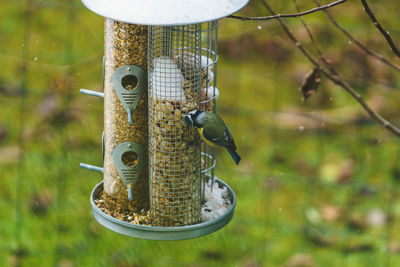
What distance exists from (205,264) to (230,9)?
2635mm

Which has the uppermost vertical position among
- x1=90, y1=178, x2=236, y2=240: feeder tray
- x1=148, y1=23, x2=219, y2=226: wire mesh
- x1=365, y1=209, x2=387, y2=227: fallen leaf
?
x1=148, y1=23, x2=219, y2=226: wire mesh

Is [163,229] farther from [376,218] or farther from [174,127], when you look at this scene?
[376,218]

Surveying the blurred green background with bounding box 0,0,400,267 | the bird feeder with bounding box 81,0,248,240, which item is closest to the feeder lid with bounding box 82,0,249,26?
the bird feeder with bounding box 81,0,248,240

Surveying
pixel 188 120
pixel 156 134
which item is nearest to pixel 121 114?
pixel 156 134

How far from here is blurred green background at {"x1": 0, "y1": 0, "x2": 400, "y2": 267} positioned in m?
4.67

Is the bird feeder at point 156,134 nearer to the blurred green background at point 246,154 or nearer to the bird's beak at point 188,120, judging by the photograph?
the bird's beak at point 188,120

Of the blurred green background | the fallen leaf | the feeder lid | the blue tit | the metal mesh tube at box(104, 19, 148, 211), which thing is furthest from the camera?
the fallen leaf

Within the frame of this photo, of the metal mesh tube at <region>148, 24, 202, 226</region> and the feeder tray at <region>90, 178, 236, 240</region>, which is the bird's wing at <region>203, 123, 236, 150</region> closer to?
the metal mesh tube at <region>148, 24, 202, 226</region>

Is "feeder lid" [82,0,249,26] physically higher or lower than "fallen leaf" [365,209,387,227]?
higher

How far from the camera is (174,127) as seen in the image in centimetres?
267

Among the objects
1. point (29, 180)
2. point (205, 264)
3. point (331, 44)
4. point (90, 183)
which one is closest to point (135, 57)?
point (205, 264)

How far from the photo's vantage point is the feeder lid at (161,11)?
6.82 feet

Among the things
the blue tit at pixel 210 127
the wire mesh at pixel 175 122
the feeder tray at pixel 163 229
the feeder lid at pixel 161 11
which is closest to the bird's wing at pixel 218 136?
the blue tit at pixel 210 127

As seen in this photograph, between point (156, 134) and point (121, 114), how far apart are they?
Answer: 0.69ft
